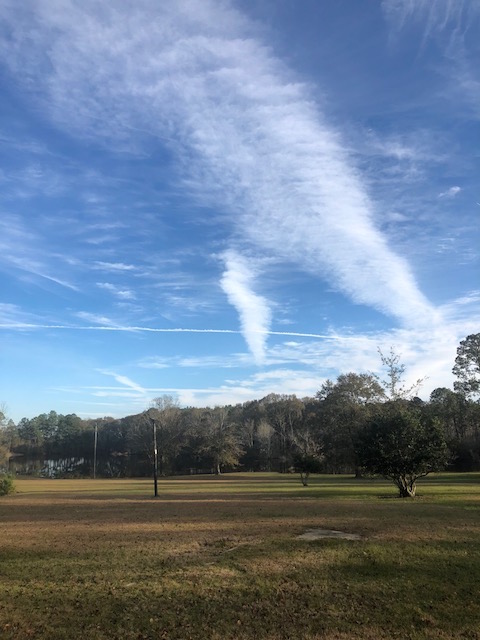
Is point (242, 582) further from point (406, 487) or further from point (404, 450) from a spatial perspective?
point (406, 487)

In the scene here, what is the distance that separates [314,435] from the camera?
205ft

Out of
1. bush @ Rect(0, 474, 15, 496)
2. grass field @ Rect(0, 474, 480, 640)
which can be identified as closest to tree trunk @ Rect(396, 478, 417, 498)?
grass field @ Rect(0, 474, 480, 640)

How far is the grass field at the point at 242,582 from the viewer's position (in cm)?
639

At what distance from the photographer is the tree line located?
26.4m

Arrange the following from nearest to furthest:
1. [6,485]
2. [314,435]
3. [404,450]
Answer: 1. [404,450]
2. [6,485]
3. [314,435]

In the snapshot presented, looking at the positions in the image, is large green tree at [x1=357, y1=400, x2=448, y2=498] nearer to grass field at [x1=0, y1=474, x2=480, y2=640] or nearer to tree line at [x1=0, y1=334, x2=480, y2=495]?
tree line at [x1=0, y1=334, x2=480, y2=495]

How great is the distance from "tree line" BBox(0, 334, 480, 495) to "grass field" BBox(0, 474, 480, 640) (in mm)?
11364

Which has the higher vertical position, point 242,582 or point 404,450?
point 404,450

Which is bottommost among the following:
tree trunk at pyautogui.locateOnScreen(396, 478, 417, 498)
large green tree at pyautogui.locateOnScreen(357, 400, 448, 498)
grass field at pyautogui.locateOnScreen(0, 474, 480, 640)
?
tree trunk at pyautogui.locateOnScreen(396, 478, 417, 498)

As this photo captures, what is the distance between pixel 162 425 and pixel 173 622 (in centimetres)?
7760

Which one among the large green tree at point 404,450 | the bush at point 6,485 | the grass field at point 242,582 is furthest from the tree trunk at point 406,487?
the bush at point 6,485

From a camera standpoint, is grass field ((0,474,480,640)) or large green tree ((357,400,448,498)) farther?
large green tree ((357,400,448,498))

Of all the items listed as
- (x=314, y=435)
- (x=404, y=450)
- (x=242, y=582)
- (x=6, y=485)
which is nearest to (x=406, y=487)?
(x=404, y=450)

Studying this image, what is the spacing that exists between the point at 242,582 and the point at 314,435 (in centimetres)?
5617
